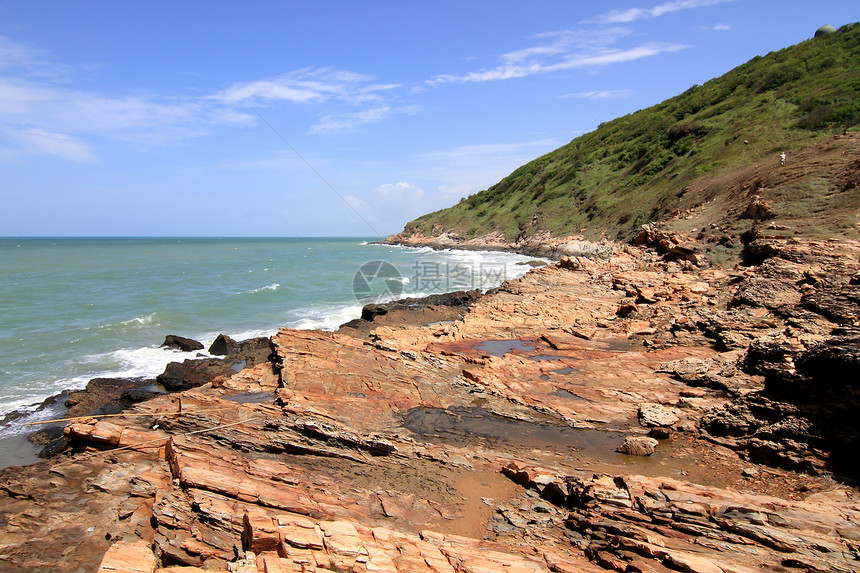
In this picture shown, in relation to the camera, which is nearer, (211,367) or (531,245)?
(211,367)

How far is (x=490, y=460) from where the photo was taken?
319 inches

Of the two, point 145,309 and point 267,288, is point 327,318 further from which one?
point 267,288

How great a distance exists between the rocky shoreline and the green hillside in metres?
18.3

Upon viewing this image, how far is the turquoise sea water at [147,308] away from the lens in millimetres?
15836

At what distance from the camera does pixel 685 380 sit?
35.1 feet

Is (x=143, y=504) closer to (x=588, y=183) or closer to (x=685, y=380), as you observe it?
(x=685, y=380)

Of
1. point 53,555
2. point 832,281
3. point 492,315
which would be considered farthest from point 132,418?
point 832,281

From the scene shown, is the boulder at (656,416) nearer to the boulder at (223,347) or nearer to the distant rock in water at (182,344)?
the boulder at (223,347)

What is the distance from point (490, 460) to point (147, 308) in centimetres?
2496

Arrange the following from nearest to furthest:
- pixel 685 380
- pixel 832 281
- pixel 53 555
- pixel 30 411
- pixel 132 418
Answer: pixel 53 555, pixel 132 418, pixel 685 380, pixel 30 411, pixel 832 281

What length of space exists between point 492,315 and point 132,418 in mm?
13299

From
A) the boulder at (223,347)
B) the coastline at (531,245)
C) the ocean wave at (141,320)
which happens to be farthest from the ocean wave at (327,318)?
the coastline at (531,245)

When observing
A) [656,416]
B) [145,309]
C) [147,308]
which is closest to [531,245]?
[147,308]

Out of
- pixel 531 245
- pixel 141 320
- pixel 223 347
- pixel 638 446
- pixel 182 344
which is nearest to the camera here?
pixel 638 446
